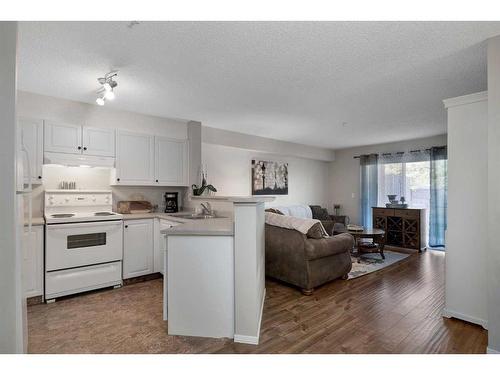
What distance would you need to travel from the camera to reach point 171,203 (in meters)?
4.05

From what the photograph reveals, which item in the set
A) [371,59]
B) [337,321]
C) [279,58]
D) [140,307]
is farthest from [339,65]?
[140,307]

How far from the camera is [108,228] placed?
3115 mm

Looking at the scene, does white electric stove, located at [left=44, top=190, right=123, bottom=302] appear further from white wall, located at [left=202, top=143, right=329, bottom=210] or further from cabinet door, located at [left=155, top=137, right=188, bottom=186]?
white wall, located at [left=202, top=143, right=329, bottom=210]

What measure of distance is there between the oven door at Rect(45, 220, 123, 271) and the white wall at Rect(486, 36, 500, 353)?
3.63 m

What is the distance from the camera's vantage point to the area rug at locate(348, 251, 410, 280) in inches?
147

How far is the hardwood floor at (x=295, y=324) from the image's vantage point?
1939mm

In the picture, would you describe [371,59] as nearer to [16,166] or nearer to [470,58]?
[470,58]

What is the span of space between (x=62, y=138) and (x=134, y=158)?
0.84 meters

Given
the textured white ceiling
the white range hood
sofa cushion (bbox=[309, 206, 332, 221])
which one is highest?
the textured white ceiling

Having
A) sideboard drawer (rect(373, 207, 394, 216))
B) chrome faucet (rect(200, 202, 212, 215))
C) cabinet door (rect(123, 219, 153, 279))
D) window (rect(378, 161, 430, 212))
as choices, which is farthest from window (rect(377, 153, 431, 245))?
cabinet door (rect(123, 219, 153, 279))

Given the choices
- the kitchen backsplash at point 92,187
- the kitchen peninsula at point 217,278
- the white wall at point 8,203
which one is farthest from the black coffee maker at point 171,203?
the white wall at point 8,203

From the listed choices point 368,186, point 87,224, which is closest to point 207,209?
point 87,224

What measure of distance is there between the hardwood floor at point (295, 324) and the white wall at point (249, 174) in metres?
2.36

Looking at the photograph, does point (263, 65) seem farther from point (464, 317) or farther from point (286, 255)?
point (464, 317)
